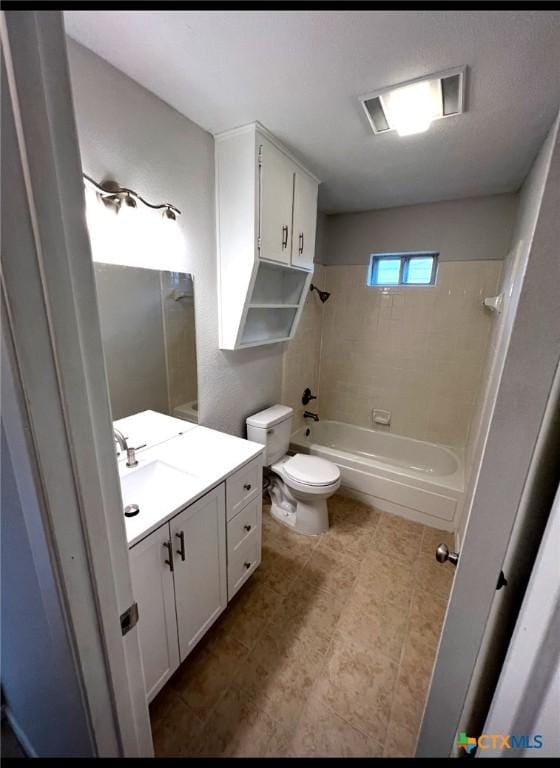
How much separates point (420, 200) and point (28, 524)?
9.88ft

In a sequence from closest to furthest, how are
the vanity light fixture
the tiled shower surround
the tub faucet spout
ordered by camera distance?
the vanity light fixture → the tiled shower surround → the tub faucet spout

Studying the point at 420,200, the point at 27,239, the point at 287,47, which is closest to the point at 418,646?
the point at 27,239

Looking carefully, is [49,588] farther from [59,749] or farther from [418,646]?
[418,646]

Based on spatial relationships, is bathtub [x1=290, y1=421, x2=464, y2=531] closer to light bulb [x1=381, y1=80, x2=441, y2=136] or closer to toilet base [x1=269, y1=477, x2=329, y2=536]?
toilet base [x1=269, y1=477, x2=329, y2=536]

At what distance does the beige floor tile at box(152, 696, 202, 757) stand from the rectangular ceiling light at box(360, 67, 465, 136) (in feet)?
8.52

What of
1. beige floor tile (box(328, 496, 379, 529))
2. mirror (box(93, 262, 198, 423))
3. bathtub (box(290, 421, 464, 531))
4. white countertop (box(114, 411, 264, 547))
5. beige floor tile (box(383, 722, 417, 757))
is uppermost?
mirror (box(93, 262, 198, 423))

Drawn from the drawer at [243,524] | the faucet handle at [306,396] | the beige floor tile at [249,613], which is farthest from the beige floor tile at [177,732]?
the faucet handle at [306,396]

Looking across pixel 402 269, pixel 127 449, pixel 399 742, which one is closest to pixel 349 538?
pixel 399 742

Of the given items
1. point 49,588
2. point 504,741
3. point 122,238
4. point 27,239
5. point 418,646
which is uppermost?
point 122,238

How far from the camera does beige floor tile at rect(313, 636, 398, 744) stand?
45.9 inches

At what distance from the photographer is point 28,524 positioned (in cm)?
51

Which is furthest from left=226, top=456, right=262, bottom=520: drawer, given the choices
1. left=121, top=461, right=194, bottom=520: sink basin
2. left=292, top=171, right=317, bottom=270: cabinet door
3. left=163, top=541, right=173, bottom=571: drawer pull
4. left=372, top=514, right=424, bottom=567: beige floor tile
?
left=292, top=171, right=317, bottom=270: cabinet door

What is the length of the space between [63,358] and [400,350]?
279 cm

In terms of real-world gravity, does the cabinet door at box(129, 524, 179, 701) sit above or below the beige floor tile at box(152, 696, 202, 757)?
above
